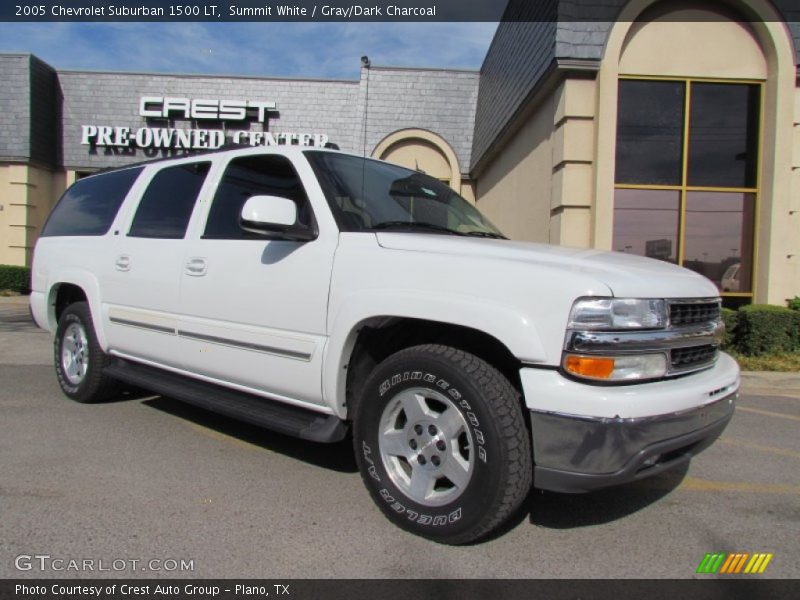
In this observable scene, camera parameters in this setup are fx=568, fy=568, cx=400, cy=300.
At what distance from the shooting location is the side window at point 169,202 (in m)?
4.04

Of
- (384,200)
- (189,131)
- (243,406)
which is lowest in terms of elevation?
(243,406)

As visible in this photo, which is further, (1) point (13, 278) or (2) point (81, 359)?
(1) point (13, 278)

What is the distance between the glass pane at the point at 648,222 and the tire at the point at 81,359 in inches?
274

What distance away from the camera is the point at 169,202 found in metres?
4.24

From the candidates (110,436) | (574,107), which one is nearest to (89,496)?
(110,436)

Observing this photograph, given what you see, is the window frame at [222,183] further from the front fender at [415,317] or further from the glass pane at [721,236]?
the glass pane at [721,236]

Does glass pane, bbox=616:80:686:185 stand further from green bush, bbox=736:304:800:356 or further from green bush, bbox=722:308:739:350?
green bush, bbox=736:304:800:356

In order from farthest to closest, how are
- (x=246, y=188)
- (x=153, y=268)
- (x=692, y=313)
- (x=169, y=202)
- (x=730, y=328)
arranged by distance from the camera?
(x=730, y=328)
(x=169, y=202)
(x=153, y=268)
(x=246, y=188)
(x=692, y=313)

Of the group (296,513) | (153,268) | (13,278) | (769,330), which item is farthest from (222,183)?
(13,278)

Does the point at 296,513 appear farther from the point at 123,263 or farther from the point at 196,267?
the point at 123,263

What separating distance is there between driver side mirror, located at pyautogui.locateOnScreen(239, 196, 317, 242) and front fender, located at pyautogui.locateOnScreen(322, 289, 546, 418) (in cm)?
52

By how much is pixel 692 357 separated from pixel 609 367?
659mm

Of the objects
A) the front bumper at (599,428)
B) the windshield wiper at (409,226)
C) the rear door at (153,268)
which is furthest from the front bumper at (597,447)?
the rear door at (153,268)

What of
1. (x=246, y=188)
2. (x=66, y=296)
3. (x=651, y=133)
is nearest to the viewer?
(x=246, y=188)
